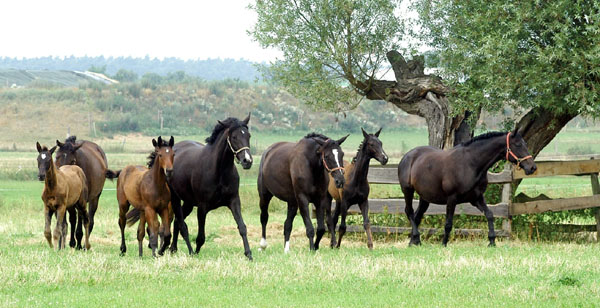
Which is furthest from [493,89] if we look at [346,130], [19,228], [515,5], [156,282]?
[346,130]

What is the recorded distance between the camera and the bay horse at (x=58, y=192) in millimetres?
13269

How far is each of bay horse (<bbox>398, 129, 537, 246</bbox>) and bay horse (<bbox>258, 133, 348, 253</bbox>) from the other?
224cm

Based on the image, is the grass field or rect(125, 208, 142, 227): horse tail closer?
the grass field

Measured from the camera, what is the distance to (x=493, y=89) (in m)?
18.0

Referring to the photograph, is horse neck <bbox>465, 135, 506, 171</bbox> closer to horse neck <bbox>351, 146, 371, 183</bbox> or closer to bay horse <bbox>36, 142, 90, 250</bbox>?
horse neck <bbox>351, 146, 371, 183</bbox>

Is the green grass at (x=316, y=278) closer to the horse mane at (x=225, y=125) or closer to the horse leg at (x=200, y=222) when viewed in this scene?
the horse leg at (x=200, y=222)

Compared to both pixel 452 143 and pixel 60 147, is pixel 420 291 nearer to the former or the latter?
pixel 60 147

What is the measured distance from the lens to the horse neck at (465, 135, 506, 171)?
14000 millimetres

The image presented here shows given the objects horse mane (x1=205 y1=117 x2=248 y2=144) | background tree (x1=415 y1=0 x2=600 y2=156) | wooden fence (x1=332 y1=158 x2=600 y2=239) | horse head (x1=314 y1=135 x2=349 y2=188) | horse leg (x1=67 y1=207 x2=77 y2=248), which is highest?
background tree (x1=415 y1=0 x2=600 y2=156)

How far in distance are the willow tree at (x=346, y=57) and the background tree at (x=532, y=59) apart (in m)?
1.94

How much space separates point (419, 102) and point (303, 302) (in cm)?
1448

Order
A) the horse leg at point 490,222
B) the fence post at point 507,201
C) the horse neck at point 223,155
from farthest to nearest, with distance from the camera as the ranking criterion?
1. the fence post at point 507,201
2. the horse leg at point 490,222
3. the horse neck at point 223,155

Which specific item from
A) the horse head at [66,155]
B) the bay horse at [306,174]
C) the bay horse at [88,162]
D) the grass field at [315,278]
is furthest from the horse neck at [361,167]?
the horse head at [66,155]

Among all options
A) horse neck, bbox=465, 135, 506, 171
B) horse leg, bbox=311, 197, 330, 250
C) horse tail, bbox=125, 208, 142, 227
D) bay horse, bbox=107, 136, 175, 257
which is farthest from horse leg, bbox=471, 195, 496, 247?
horse tail, bbox=125, 208, 142, 227
